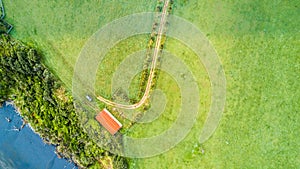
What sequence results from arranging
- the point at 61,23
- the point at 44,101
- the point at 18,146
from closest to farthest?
the point at 61,23 < the point at 44,101 < the point at 18,146

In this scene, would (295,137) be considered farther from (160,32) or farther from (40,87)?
(40,87)

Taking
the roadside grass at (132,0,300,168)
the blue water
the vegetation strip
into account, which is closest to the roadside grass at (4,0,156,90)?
the vegetation strip

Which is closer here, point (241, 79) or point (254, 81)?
point (254, 81)

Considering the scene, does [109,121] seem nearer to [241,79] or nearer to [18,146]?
[18,146]

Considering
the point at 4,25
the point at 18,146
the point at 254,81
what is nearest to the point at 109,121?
the point at 18,146

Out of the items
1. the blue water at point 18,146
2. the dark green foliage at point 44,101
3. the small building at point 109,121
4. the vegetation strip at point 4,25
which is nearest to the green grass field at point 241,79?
the small building at point 109,121
